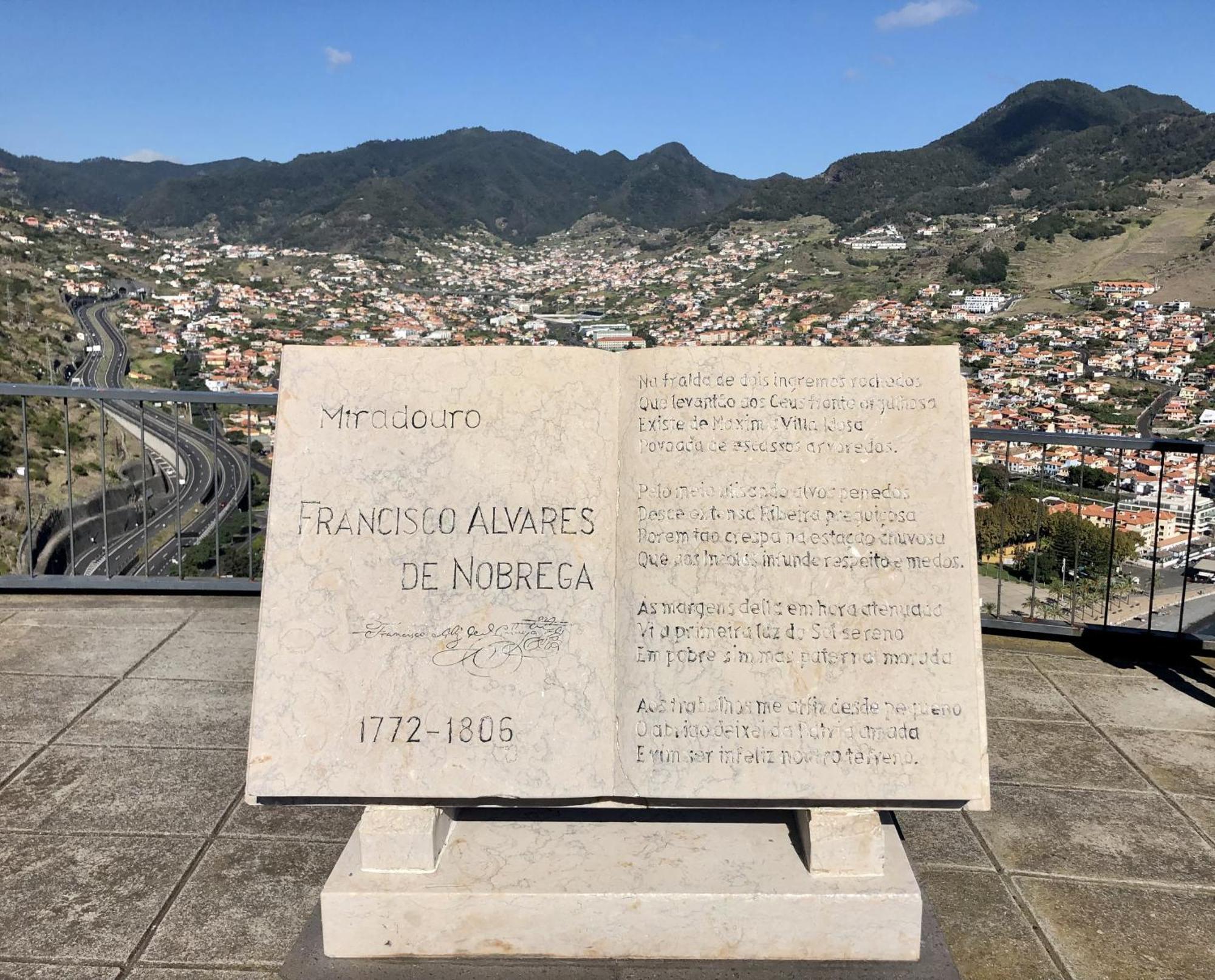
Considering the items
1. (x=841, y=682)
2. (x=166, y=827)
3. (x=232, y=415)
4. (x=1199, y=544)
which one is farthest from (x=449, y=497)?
(x=232, y=415)

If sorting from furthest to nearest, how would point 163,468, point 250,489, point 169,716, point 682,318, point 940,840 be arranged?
point 682,318 → point 163,468 → point 250,489 → point 169,716 → point 940,840

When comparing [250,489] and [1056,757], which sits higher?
[250,489]

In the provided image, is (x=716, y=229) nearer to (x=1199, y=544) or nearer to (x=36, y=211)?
(x=1199, y=544)

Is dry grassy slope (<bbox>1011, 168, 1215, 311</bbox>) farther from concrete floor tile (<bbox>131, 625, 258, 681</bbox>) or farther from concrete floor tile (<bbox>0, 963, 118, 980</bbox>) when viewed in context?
concrete floor tile (<bbox>0, 963, 118, 980</bbox>)

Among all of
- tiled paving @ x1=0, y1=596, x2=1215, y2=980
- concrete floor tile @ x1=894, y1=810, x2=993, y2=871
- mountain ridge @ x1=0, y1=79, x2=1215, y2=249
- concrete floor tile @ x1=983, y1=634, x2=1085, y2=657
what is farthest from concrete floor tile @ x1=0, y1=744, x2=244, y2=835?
mountain ridge @ x1=0, y1=79, x2=1215, y2=249

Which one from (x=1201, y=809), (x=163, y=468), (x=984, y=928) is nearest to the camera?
(x=984, y=928)

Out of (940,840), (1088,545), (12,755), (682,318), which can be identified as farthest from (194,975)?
(682,318)

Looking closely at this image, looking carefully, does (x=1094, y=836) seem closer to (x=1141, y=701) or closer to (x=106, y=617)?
(x=1141, y=701)
